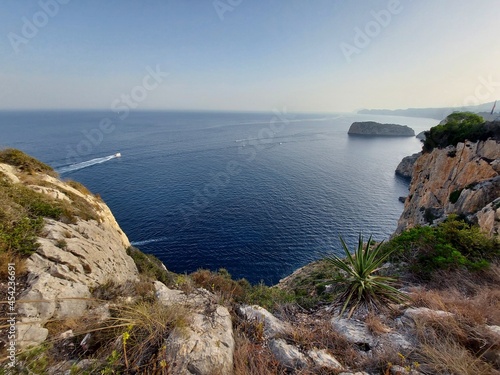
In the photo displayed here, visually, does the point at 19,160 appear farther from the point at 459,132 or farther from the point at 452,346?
the point at 459,132

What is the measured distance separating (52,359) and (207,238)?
1400 inches

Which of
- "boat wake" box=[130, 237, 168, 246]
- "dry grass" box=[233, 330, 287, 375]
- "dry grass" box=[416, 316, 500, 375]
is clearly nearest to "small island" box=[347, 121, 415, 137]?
"boat wake" box=[130, 237, 168, 246]

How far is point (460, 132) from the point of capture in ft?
87.6

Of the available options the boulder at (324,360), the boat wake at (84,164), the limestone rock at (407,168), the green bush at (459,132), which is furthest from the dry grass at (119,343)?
the limestone rock at (407,168)

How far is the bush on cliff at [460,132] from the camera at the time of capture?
23.2 m

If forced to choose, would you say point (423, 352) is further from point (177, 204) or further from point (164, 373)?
point (177, 204)

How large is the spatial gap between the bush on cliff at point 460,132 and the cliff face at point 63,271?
113 feet

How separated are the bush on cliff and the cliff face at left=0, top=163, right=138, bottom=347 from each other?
34.4 m

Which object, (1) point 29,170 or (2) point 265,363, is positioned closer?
(2) point 265,363

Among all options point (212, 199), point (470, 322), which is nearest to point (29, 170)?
point (470, 322)

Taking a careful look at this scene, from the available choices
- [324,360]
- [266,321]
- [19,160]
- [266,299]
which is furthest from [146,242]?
[324,360]

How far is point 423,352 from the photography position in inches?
149

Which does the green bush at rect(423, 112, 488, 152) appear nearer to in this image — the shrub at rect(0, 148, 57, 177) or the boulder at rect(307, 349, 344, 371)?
the boulder at rect(307, 349, 344, 371)

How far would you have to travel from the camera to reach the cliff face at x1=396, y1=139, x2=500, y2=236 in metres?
Answer: 17.5
